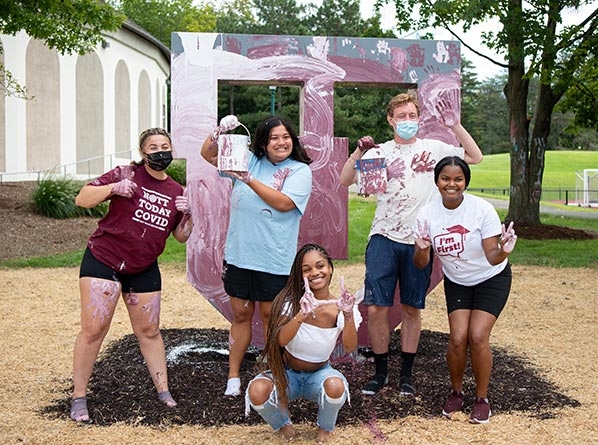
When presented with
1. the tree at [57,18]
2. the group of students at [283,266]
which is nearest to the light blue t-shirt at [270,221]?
the group of students at [283,266]

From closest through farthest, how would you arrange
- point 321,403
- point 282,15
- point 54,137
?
1. point 321,403
2. point 54,137
3. point 282,15

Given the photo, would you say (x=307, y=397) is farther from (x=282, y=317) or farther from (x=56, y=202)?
(x=56, y=202)

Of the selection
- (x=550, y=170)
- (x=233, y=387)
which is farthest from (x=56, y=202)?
(x=550, y=170)

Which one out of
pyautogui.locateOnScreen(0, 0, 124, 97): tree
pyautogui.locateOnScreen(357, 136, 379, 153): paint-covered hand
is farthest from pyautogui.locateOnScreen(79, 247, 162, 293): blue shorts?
pyautogui.locateOnScreen(0, 0, 124, 97): tree

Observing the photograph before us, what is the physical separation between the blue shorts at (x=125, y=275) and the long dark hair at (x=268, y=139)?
92 centimetres

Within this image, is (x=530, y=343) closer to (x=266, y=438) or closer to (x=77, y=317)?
(x=266, y=438)

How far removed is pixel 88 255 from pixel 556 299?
638 centimetres

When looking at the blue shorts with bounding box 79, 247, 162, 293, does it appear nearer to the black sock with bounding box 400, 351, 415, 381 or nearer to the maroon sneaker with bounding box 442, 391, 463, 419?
the black sock with bounding box 400, 351, 415, 381

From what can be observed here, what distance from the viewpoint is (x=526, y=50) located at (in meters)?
12.6

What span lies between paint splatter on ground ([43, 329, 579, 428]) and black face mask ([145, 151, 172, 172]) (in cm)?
143

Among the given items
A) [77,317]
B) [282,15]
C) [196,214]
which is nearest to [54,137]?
[77,317]

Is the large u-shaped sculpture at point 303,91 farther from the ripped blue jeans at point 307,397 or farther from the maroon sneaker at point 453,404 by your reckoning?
the ripped blue jeans at point 307,397

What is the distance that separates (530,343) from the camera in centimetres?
670

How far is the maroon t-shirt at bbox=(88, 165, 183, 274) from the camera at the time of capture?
167 inches
